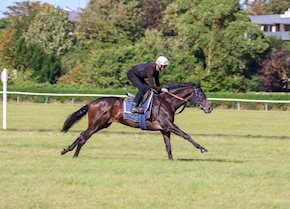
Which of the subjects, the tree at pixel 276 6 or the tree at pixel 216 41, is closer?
the tree at pixel 216 41

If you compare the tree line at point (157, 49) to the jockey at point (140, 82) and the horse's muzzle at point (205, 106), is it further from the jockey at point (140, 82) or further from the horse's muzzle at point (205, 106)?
the jockey at point (140, 82)

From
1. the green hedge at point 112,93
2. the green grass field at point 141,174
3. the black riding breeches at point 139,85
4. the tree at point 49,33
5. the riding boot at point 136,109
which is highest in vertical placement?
the tree at point 49,33

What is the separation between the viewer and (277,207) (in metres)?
9.79

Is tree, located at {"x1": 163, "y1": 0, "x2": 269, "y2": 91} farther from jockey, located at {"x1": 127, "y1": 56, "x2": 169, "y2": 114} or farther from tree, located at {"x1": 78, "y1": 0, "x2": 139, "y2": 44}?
jockey, located at {"x1": 127, "y1": 56, "x2": 169, "y2": 114}

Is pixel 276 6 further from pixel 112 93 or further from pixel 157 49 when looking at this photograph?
pixel 112 93

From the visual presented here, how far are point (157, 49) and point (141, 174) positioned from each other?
54398 millimetres

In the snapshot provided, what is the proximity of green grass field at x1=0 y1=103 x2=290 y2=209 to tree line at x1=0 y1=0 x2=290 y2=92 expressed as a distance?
37473mm

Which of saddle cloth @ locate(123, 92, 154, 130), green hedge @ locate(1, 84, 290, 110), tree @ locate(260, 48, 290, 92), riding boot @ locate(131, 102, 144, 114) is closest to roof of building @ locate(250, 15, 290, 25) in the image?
tree @ locate(260, 48, 290, 92)

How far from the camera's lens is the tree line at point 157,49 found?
6350 cm

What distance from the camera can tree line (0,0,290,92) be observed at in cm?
6350

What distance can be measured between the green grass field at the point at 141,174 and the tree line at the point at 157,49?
123 ft

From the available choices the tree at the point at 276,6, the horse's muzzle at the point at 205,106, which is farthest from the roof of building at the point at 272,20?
the horse's muzzle at the point at 205,106

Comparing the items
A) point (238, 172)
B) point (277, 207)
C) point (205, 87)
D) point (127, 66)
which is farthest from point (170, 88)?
point (127, 66)

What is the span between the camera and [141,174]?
42.0ft
